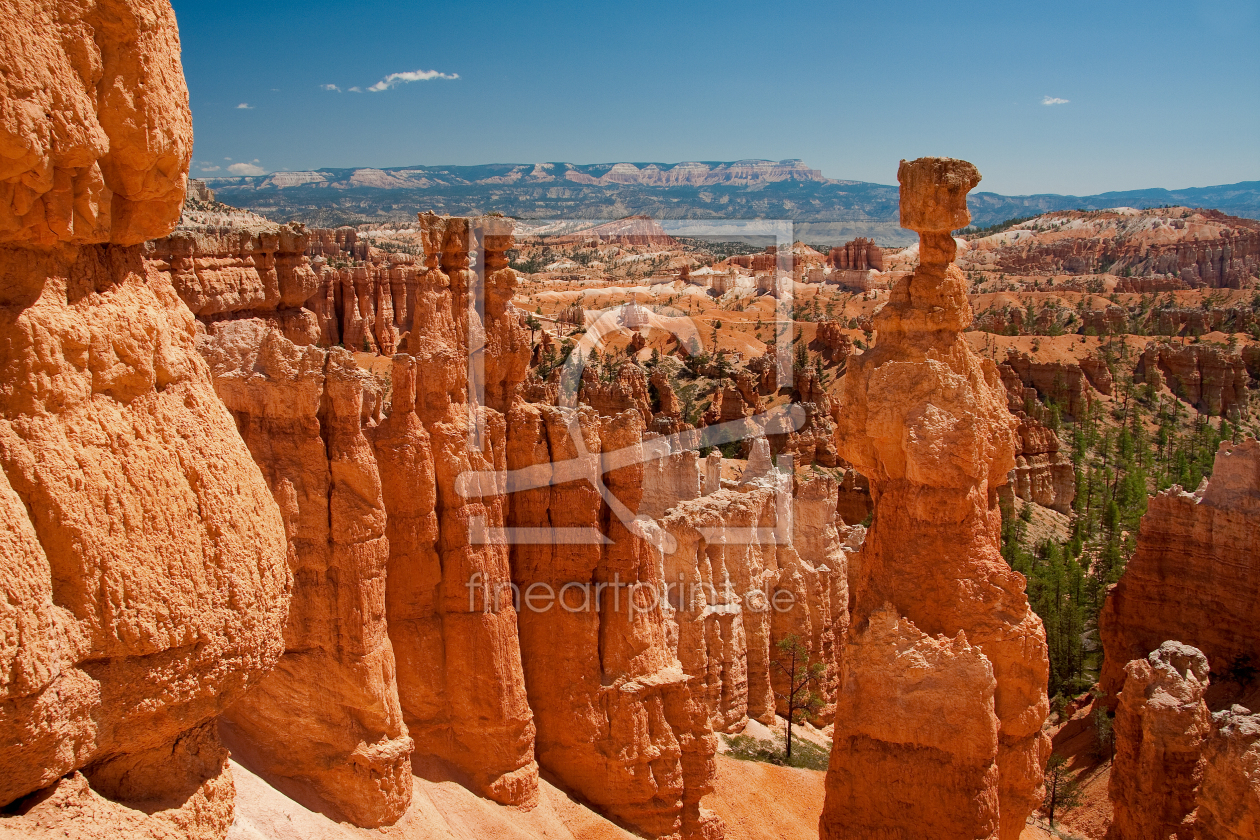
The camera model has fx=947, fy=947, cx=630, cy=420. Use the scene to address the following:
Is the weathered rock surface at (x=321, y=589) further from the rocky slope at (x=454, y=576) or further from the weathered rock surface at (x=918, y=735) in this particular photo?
the weathered rock surface at (x=918, y=735)

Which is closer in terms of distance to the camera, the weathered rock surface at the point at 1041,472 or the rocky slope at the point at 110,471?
the rocky slope at the point at 110,471

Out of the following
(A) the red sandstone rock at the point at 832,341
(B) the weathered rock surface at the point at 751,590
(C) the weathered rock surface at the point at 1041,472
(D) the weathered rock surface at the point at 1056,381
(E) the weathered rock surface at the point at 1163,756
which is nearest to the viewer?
(E) the weathered rock surface at the point at 1163,756

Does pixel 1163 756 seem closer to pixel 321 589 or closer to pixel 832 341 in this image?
pixel 321 589

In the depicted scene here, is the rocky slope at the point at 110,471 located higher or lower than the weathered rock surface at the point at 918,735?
higher

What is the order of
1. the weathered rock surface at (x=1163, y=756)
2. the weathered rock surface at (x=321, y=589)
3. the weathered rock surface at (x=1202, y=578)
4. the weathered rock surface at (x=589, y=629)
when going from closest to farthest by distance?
the weathered rock surface at (x=321, y=589) < the weathered rock surface at (x=589, y=629) < the weathered rock surface at (x=1163, y=756) < the weathered rock surface at (x=1202, y=578)

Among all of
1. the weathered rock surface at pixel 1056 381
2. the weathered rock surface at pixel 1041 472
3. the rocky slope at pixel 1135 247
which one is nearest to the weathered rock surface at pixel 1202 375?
the weathered rock surface at pixel 1056 381

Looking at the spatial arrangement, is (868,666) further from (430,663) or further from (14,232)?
(14,232)

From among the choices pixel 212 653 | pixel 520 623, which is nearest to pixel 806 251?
pixel 520 623
